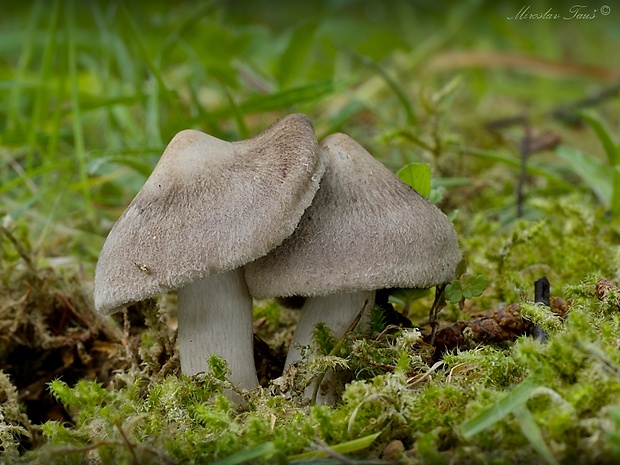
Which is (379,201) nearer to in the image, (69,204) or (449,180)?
(449,180)

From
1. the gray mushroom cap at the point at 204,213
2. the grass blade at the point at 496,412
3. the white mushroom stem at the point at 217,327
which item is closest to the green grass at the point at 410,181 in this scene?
the grass blade at the point at 496,412

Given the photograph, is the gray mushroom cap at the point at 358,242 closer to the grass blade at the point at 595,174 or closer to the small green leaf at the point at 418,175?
the small green leaf at the point at 418,175

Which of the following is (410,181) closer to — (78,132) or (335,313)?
(335,313)

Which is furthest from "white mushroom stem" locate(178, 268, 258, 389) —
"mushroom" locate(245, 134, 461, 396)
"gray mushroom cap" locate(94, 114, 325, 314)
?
"gray mushroom cap" locate(94, 114, 325, 314)

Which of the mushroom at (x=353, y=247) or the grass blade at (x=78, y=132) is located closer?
the mushroom at (x=353, y=247)

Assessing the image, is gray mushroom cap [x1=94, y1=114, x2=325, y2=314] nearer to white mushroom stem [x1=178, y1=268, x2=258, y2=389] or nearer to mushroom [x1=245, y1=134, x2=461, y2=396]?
mushroom [x1=245, y1=134, x2=461, y2=396]
